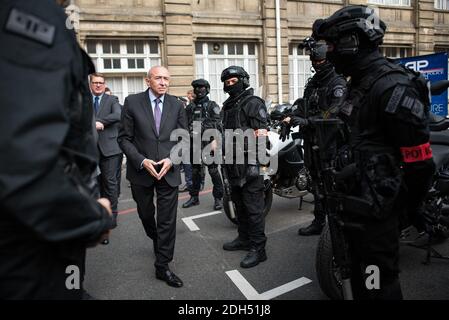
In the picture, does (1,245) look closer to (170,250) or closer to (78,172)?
(78,172)

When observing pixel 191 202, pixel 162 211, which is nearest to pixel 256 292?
pixel 162 211

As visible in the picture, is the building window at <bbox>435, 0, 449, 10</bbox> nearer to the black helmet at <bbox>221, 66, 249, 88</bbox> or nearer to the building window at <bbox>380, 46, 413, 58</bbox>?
the building window at <bbox>380, 46, 413, 58</bbox>

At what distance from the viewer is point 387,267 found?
192 cm

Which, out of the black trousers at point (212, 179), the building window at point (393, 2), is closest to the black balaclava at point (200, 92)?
the black trousers at point (212, 179)

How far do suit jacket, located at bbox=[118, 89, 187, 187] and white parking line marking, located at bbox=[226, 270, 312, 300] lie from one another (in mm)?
1019

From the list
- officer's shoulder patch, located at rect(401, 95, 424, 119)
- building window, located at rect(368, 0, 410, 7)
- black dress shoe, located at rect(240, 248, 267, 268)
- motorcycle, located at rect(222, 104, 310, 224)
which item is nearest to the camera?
officer's shoulder patch, located at rect(401, 95, 424, 119)

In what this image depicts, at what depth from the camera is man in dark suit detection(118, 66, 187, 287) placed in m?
3.22

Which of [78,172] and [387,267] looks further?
[387,267]

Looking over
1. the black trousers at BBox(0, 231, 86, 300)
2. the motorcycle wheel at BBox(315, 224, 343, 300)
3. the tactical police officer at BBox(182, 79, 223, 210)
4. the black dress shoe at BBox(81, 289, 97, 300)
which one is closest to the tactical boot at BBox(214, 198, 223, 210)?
the tactical police officer at BBox(182, 79, 223, 210)

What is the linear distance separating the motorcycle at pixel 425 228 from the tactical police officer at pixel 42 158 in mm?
1463

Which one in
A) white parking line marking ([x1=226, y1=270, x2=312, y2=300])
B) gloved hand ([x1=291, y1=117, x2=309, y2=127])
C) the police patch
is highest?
the police patch

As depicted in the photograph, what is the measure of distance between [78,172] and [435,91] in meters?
2.42
